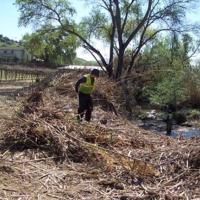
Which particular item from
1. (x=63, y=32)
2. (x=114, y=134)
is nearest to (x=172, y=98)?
(x=63, y=32)

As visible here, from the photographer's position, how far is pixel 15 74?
1662 inches

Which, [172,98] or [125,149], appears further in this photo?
[172,98]

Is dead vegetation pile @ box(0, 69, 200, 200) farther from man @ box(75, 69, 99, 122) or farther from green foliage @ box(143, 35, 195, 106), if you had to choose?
green foliage @ box(143, 35, 195, 106)

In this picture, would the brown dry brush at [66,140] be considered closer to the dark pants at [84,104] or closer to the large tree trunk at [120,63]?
the dark pants at [84,104]

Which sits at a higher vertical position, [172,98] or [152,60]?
[152,60]

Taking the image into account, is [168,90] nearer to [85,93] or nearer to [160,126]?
[160,126]

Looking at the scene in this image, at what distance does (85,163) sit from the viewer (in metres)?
7.96

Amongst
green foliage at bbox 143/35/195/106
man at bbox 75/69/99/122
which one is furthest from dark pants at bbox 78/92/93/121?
green foliage at bbox 143/35/195/106

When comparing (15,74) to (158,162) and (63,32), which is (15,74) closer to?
(63,32)

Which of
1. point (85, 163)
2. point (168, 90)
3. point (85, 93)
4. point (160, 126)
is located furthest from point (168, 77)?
point (85, 163)

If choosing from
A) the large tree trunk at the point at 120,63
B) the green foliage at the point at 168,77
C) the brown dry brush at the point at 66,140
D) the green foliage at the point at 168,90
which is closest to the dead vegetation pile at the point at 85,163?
the brown dry brush at the point at 66,140

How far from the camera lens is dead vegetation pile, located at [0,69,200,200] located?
6.47 meters

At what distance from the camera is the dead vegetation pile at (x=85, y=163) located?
6.47m

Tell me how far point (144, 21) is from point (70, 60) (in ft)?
144
